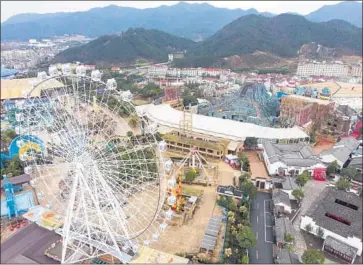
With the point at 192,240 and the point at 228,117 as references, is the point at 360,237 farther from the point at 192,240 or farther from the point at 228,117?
the point at 228,117

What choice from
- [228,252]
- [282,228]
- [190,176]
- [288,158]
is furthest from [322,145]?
[228,252]

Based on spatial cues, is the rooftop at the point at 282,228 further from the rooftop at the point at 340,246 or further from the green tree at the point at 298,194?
the green tree at the point at 298,194

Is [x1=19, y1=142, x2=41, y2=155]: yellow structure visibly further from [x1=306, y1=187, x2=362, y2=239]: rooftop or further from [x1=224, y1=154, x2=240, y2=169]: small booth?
[x1=224, y1=154, x2=240, y2=169]: small booth

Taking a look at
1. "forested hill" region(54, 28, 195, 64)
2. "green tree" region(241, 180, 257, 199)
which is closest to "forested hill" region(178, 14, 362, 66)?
"forested hill" region(54, 28, 195, 64)

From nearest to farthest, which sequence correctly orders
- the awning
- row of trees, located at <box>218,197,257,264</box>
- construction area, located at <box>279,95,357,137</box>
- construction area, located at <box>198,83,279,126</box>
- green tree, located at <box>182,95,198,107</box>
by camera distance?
row of trees, located at <box>218,197,257,264</box> < the awning < construction area, located at <box>279,95,357,137</box> < construction area, located at <box>198,83,279,126</box> < green tree, located at <box>182,95,198,107</box>

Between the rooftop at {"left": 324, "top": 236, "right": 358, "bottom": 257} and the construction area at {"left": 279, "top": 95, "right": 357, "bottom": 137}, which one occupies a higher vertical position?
the construction area at {"left": 279, "top": 95, "right": 357, "bottom": 137}

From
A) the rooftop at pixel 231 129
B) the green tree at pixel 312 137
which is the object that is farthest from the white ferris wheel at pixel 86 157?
the green tree at pixel 312 137

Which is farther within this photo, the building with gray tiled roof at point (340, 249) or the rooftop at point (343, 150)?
the rooftop at point (343, 150)
